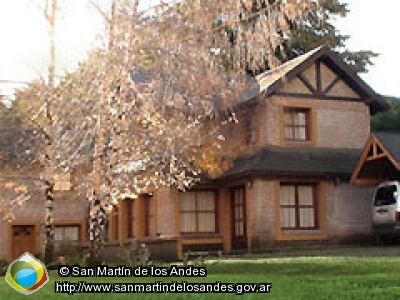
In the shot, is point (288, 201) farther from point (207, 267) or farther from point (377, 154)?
point (207, 267)

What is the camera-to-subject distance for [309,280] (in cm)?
1186

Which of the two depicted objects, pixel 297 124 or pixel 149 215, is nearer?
pixel 297 124

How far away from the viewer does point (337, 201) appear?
2538 cm

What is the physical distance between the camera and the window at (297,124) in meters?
26.0

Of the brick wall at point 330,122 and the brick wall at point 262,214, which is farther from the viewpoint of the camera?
the brick wall at point 330,122

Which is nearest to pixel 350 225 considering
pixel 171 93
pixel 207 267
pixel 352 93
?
pixel 352 93

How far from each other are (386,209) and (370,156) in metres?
1.86

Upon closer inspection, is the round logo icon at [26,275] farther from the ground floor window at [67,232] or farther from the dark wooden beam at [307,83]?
the ground floor window at [67,232]

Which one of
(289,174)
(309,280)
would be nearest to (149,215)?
(289,174)

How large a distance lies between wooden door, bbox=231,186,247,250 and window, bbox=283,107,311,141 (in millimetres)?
2721

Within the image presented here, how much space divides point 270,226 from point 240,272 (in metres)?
9.49

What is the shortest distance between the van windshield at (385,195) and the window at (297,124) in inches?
142

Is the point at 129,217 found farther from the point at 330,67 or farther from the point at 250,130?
the point at 330,67

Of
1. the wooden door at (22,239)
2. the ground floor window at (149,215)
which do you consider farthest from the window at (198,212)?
the wooden door at (22,239)
